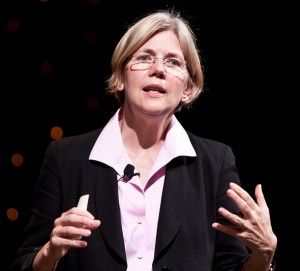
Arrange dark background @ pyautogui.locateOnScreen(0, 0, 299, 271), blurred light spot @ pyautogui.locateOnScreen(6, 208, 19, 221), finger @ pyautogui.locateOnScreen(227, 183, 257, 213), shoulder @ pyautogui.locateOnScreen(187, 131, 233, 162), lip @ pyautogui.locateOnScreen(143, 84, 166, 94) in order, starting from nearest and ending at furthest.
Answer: finger @ pyautogui.locateOnScreen(227, 183, 257, 213), lip @ pyautogui.locateOnScreen(143, 84, 166, 94), shoulder @ pyautogui.locateOnScreen(187, 131, 233, 162), dark background @ pyautogui.locateOnScreen(0, 0, 299, 271), blurred light spot @ pyautogui.locateOnScreen(6, 208, 19, 221)

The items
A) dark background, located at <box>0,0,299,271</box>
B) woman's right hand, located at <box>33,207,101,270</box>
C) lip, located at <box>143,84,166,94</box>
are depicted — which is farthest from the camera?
dark background, located at <box>0,0,299,271</box>

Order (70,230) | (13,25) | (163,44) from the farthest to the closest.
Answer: (13,25) → (163,44) → (70,230)

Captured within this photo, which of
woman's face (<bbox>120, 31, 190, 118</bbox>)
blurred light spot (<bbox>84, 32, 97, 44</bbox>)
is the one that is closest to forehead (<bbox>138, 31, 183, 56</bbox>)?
woman's face (<bbox>120, 31, 190, 118</bbox>)

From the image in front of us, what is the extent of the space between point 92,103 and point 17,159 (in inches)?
18.4

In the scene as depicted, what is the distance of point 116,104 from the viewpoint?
287cm

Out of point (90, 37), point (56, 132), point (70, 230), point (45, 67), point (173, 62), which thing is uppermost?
point (90, 37)

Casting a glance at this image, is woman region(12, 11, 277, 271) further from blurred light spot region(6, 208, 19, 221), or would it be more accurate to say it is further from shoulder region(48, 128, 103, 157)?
blurred light spot region(6, 208, 19, 221)

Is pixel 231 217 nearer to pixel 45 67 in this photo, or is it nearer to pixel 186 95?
pixel 186 95

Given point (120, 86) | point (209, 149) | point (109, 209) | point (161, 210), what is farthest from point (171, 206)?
point (120, 86)

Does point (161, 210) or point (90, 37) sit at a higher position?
point (90, 37)

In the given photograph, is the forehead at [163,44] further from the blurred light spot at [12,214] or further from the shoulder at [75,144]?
the blurred light spot at [12,214]

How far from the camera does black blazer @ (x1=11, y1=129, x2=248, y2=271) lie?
6.10 ft

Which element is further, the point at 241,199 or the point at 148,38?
the point at 148,38

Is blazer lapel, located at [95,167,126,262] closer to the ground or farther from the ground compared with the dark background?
closer to the ground
